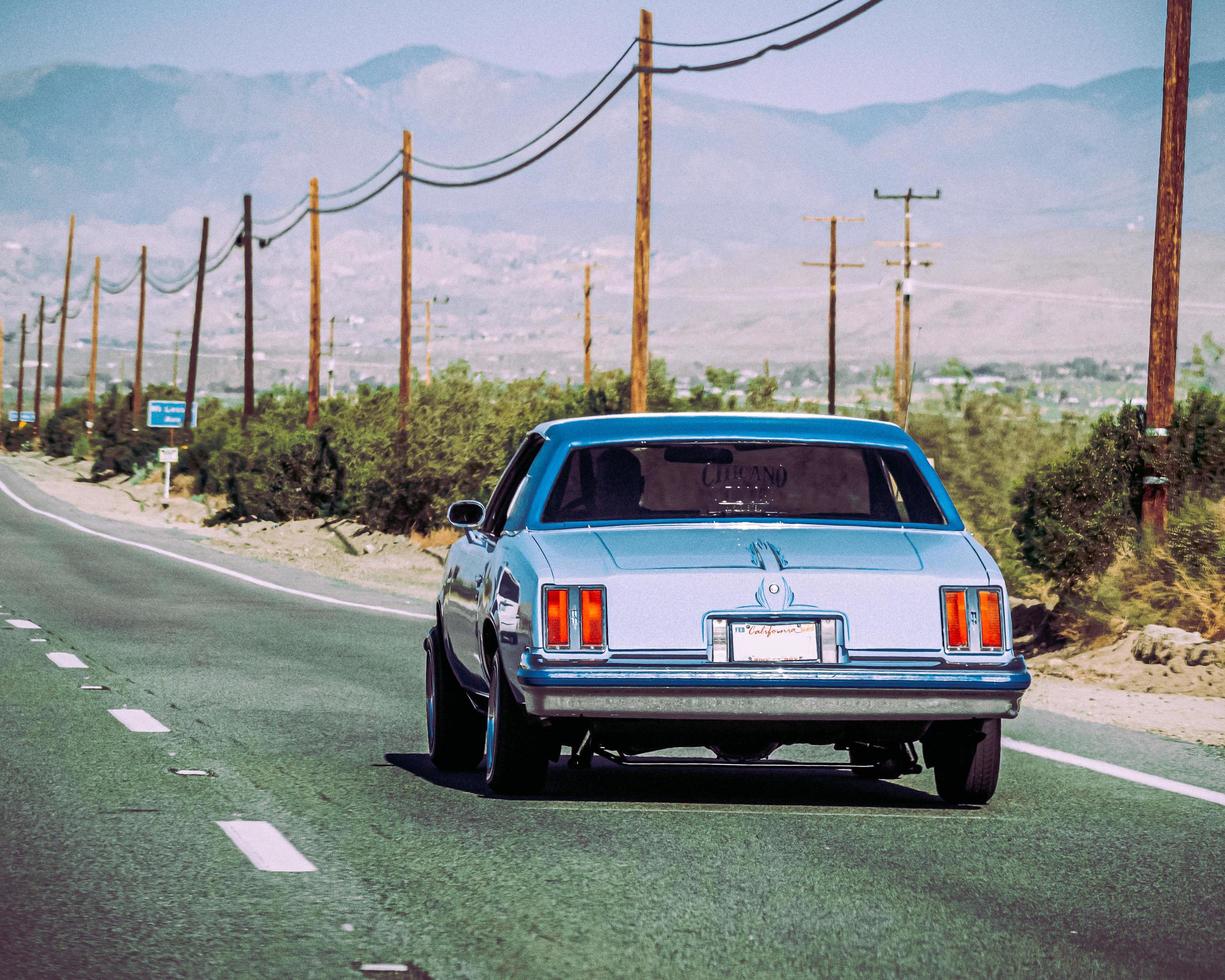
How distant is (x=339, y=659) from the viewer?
17.4 metres

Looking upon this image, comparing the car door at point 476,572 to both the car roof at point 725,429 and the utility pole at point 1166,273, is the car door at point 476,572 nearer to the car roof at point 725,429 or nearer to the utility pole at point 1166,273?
the car roof at point 725,429

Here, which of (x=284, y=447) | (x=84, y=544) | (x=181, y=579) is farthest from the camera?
(x=284, y=447)

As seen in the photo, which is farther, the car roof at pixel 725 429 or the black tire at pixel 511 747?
the car roof at pixel 725 429

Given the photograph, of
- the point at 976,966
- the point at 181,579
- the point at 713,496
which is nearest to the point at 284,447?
the point at 181,579

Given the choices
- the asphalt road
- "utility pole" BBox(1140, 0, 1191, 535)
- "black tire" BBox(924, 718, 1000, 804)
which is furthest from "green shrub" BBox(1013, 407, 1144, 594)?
"black tire" BBox(924, 718, 1000, 804)

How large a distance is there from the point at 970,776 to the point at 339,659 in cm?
883

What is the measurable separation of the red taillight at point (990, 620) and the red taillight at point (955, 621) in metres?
0.08

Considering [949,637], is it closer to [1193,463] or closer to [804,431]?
[804,431]

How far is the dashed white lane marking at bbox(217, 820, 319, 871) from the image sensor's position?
783cm

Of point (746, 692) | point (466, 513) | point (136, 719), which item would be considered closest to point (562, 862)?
point (746, 692)

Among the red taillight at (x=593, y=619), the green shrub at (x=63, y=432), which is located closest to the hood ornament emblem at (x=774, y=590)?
the red taillight at (x=593, y=619)

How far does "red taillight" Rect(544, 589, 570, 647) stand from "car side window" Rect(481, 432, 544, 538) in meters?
1.58

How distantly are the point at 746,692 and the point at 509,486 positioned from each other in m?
2.48

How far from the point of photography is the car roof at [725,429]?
9750mm
